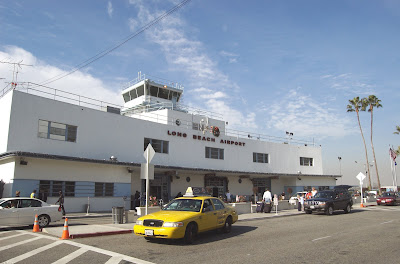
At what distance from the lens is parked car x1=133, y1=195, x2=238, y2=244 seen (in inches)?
390

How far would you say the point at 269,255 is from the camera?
28.3 feet

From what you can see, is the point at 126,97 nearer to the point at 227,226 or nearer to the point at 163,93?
the point at 163,93

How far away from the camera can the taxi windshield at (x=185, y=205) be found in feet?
37.8

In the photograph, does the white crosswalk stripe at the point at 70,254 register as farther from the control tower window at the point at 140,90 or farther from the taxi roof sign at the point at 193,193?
the control tower window at the point at 140,90

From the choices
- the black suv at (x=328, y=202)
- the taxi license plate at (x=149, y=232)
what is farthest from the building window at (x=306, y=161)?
the taxi license plate at (x=149, y=232)

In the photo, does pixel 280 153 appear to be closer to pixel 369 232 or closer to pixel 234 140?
pixel 234 140

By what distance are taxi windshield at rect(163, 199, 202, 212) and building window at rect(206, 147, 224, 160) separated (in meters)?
20.2

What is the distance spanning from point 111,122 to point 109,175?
418 centimetres

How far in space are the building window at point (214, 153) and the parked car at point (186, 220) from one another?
19176 mm

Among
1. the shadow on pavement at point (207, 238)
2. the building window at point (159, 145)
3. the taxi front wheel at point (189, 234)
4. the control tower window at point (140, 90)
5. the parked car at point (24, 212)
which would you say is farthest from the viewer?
the control tower window at point (140, 90)

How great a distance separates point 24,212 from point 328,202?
17.4 metres

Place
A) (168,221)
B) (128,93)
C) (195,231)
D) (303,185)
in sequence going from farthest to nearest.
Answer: (303,185) < (128,93) < (195,231) < (168,221)

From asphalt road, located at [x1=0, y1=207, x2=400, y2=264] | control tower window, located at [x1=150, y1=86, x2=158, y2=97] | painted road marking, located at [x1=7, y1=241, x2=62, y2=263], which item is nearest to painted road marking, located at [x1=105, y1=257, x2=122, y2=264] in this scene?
asphalt road, located at [x1=0, y1=207, x2=400, y2=264]

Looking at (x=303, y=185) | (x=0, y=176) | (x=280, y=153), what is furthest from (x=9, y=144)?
(x=303, y=185)
